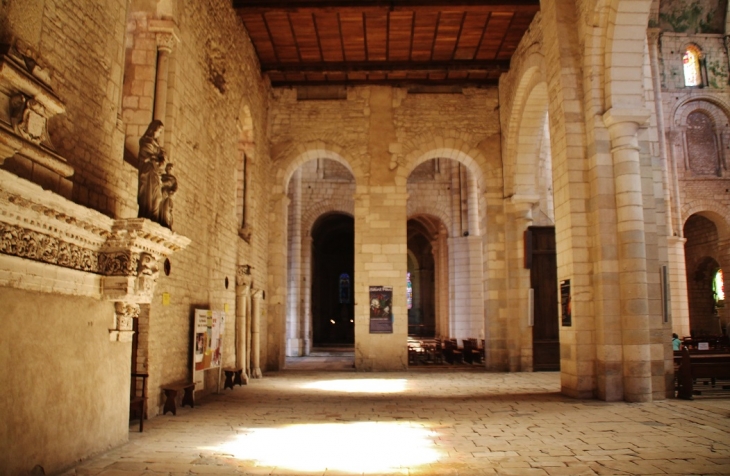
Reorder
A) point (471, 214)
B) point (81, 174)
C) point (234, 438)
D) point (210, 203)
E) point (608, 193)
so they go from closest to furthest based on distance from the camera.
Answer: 1. point (81, 174)
2. point (234, 438)
3. point (608, 193)
4. point (210, 203)
5. point (471, 214)

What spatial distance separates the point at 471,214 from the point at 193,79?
14.1m

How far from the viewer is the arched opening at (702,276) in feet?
77.9

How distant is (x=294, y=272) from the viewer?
66.5 ft

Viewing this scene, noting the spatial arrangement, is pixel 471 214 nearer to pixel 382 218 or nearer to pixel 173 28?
pixel 382 218

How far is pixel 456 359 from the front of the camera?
58.3 ft

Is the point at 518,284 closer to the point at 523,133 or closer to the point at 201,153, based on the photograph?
the point at 523,133

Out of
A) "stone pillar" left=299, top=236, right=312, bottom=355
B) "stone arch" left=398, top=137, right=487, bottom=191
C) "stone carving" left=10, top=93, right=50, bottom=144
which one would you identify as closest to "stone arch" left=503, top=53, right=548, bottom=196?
"stone arch" left=398, top=137, right=487, bottom=191

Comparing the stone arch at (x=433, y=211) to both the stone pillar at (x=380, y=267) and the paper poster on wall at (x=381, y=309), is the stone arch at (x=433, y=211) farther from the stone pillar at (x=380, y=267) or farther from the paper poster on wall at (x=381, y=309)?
the paper poster on wall at (x=381, y=309)

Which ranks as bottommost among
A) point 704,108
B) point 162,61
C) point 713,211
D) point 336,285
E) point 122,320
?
point 122,320

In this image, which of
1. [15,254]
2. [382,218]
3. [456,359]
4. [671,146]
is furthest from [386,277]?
[671,146]

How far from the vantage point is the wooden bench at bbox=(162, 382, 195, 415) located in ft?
25.3

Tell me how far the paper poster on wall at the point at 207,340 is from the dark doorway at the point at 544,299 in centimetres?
807

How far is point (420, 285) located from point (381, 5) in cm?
2519

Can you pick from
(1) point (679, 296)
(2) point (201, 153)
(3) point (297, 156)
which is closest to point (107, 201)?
(2) point (201, 153)
